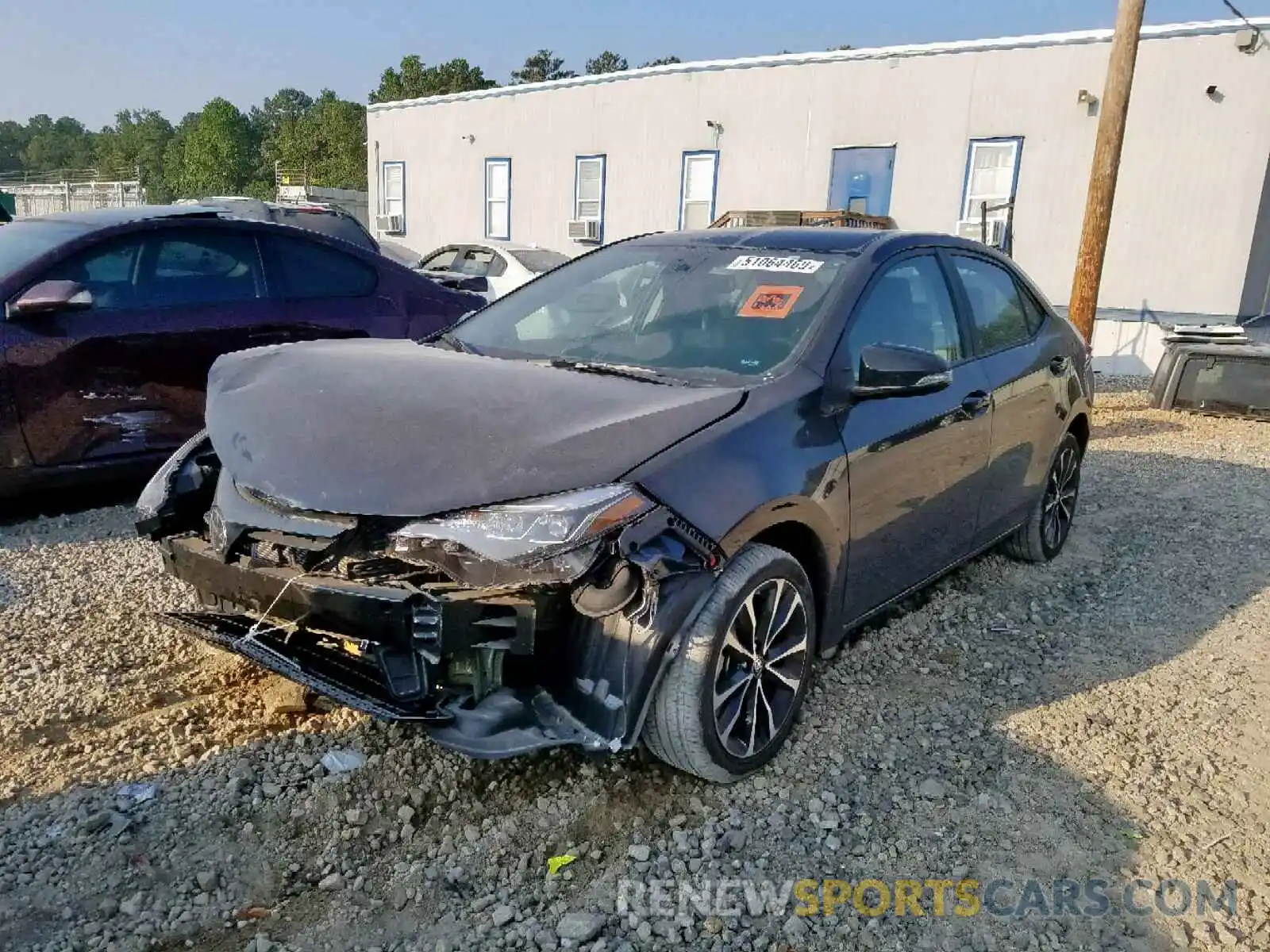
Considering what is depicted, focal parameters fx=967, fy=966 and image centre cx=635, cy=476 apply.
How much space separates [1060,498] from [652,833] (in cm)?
341

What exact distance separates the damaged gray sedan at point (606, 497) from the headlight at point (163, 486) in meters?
0.01

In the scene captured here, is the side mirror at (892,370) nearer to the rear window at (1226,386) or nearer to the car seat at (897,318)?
the car seat at (897,318)

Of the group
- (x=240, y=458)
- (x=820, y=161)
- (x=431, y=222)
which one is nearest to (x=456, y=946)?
(x=240, y=458)

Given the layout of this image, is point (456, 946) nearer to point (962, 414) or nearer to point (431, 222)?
point (962, 414)

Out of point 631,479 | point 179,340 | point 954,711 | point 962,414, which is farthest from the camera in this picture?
point 179,340

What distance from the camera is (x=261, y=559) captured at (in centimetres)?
268

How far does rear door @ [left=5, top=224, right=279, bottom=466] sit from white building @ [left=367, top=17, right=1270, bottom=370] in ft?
36.7

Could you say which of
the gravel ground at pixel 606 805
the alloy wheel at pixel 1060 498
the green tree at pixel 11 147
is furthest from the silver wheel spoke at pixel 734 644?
Result: the green tree at pixel 11 147

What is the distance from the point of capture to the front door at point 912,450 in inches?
130

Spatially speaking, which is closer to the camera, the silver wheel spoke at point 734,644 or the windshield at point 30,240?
the silver wheel spoke at point 734,644

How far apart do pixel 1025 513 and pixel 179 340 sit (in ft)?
14.5

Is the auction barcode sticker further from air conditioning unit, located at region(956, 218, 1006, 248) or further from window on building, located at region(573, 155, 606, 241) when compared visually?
window on building, located at region(573, 155, 606, 241)

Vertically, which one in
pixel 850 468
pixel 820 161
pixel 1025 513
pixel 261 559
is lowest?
pixel 1025 513

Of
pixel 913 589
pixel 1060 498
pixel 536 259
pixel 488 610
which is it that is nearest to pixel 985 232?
pixel 536 259
